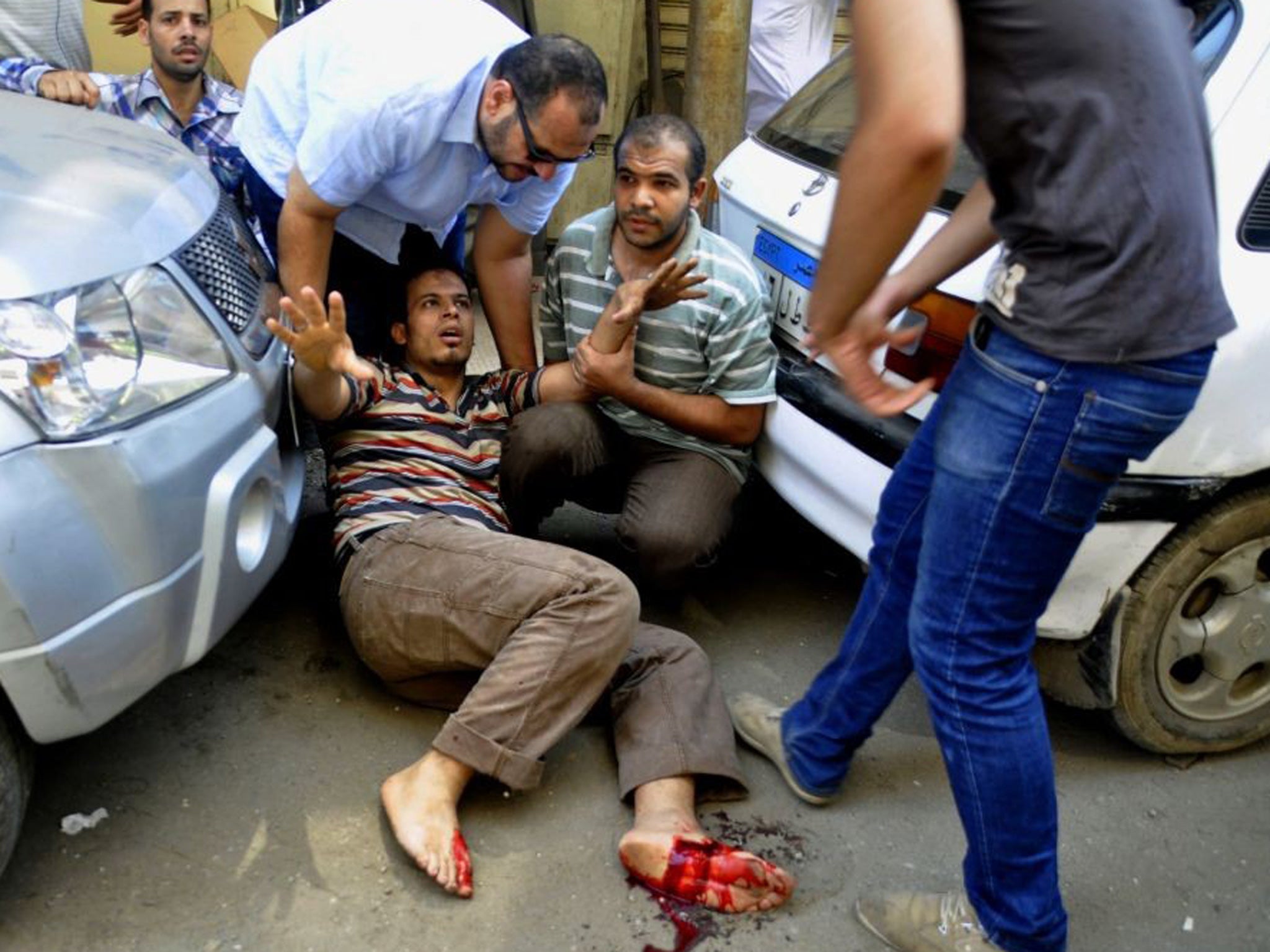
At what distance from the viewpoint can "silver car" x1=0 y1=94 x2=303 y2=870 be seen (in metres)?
1.73

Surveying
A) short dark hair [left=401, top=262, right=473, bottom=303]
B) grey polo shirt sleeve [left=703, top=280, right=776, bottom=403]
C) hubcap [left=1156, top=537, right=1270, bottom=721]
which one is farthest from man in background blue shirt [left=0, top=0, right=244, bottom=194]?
hubcap [left=1156, top=537, right=1270, bottom=721]

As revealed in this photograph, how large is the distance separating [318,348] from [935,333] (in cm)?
119

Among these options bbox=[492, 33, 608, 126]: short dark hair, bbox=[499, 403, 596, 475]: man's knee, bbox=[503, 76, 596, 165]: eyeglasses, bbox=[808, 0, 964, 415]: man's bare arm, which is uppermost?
bbox=[808, 0, 964, 415]: man's bare arm

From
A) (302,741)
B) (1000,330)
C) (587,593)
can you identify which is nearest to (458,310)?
(587,593)

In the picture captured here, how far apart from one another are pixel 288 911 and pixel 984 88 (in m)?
1.71

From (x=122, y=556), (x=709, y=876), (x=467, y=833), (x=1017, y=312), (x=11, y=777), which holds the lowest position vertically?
(x=467, y=833)

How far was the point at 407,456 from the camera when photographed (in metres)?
2.72

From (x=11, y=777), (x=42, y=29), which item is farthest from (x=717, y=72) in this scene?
(x=11, y=777)

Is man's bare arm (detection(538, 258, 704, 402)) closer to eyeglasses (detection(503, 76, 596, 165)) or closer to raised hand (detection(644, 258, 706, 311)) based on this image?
raised hand (detection(644, 258, 706, 311))

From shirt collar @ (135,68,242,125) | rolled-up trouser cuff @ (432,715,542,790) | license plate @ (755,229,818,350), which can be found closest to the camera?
rolled-up trouser cuff @ (432,715,542,790)

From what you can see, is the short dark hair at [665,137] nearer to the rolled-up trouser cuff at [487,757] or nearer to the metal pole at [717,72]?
the rolled-up trouser cuff at [487,757]

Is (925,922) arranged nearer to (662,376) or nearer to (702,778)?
(702,778)

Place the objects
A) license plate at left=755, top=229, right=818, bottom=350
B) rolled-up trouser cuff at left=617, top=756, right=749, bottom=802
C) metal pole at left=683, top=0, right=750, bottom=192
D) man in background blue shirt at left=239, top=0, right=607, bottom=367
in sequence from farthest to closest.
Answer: metal pole at left=683, top=0, right=750, bottom=192 < license plate at left=755, top=229, right=818, bottom=350 < man in background blue shirt at left=239, top=0, right=607, bottom=367 < rolled-up trouser cuff at left=617, top=756, right=749, bottom=802

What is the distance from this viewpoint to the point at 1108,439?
5.31 ft
